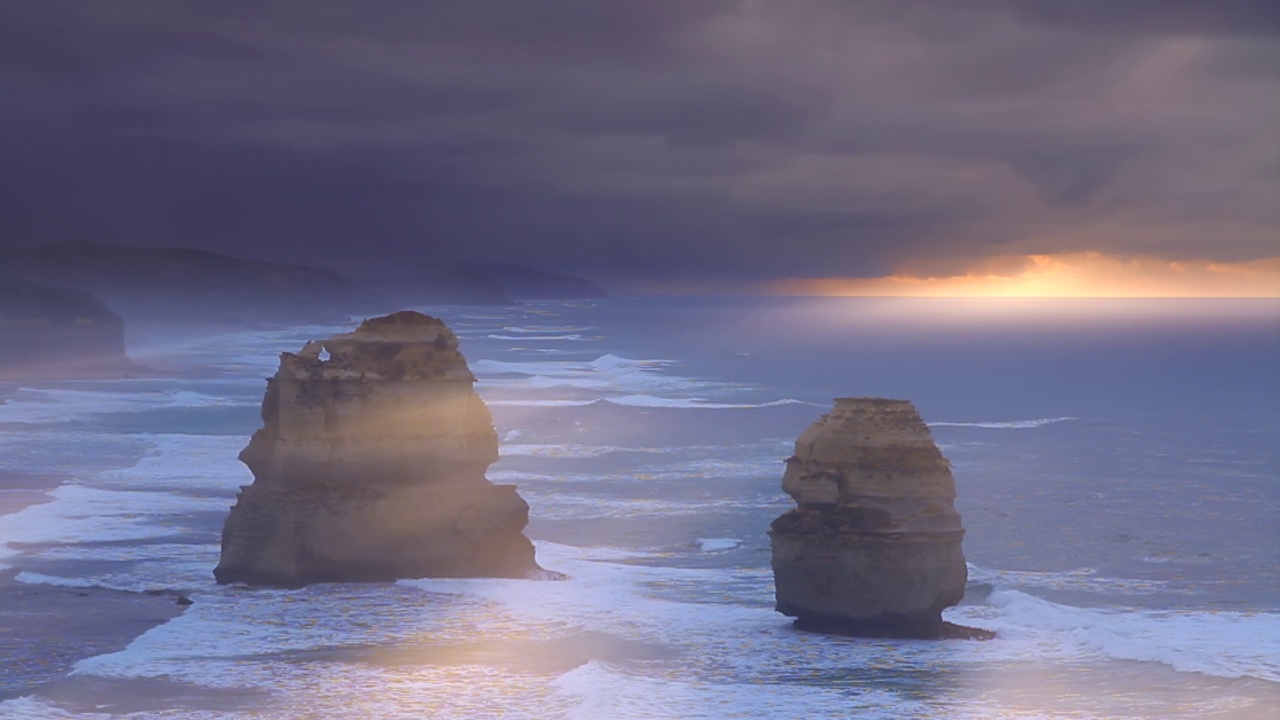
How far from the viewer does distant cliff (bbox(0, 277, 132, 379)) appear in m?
99.9

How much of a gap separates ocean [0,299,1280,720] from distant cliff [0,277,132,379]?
3068 centimetres

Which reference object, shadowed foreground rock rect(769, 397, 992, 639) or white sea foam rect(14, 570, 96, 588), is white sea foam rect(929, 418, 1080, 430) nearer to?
white sea foam rect(14, 570, 96, 588)

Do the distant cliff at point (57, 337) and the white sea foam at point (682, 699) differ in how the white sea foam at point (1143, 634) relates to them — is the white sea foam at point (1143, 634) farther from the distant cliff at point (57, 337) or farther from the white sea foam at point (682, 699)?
the distant cliff at point (57, 337)

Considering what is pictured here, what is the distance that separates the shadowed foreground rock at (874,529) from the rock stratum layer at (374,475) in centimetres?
628

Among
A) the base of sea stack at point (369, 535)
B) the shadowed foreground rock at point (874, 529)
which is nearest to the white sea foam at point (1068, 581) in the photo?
the shadowed foreground rock at point (874, 529)

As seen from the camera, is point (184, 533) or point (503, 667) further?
→ point (184, 533)

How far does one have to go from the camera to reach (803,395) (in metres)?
93.6

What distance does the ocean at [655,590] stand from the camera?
18.6m

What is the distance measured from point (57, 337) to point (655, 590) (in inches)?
3502

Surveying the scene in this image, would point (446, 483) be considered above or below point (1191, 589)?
above

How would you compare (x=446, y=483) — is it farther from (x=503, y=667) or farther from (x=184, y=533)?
(x=184, y=533)

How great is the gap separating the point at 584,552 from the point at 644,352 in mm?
116449

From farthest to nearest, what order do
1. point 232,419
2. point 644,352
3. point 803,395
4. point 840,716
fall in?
point 644,352 < point 803,395 < point 232,419 < point 840,716

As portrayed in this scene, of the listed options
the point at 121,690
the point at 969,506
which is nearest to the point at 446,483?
the point at 121,690
